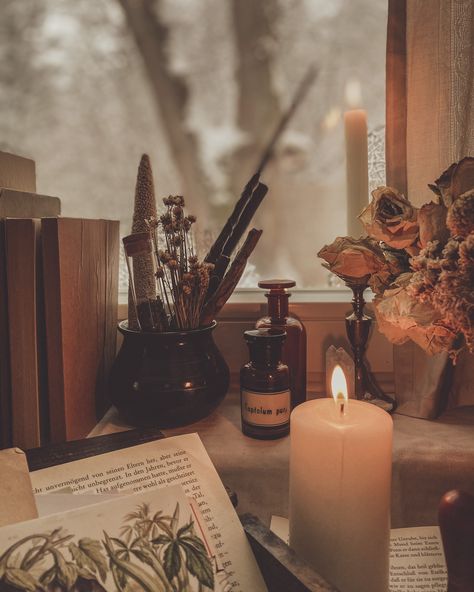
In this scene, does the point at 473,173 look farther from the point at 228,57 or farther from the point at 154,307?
the point at 228,57

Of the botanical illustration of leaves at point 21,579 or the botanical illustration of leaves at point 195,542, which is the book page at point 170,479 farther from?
the botanical illustration of leaves at point 21,579

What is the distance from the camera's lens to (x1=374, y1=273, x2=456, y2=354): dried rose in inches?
24.6

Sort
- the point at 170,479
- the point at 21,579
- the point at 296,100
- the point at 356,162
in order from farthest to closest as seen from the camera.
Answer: the point at 296,100 < the point at 356,162 < the point at 170,479 < the point at 21,579

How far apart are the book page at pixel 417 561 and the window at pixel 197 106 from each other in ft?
1.92

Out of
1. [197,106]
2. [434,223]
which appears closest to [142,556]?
[434,223]

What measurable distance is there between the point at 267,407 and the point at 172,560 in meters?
0.35

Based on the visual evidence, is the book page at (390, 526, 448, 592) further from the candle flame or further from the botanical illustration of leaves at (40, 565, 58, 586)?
the botanical illustration of leaves at (40, 565, 58, 586)

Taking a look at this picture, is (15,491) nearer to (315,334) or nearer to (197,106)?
(315,334)

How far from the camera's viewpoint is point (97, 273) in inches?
34.7

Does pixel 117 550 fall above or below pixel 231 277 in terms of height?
below

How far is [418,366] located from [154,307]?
0.44 meters

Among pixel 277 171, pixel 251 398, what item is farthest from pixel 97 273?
pixel 277 171

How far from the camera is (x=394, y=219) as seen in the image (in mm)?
696

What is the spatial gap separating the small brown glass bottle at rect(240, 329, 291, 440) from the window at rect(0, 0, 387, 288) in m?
0.39
